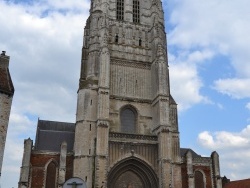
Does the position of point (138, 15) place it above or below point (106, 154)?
above

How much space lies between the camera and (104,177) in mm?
26656

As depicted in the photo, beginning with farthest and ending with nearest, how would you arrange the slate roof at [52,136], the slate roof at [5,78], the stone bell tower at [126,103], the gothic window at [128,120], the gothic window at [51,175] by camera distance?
the gothic window at [128,120], the slate roof at [52,136], the stone bell tower at [126,103], the gothic window at [51,175], the slate roof at [5,78]

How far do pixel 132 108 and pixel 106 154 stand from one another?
A: 6.51 metres

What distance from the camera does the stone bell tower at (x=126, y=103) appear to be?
92.3 ft

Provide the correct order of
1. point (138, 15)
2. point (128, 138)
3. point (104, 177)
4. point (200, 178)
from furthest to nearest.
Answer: point (138, 15)
point (200, 178)
point (128, 138)
point (104, 177)

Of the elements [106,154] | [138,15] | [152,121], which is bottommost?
[106,154]

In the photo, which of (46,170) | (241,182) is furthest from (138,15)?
(241,182)

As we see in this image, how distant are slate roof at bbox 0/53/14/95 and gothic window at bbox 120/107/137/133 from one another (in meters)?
18.0

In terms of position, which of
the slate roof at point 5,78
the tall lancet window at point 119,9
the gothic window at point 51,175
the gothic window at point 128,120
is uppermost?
the tall lancet window at point 119,9

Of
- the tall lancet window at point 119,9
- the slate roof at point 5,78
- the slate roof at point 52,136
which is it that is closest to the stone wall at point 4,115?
the slate roof at point 5,78

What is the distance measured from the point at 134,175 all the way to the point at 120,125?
16.6 feet

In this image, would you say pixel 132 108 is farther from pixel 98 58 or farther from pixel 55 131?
pixel 55 131

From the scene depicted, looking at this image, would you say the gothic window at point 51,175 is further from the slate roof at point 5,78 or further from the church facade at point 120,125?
the slate roof at point 5,78

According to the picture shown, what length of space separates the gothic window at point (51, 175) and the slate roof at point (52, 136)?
161 cm
